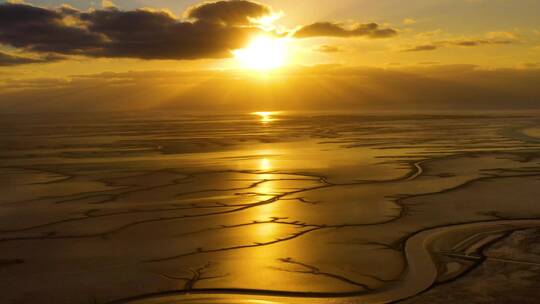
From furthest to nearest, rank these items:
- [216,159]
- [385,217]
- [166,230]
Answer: [216,159], [385,217], [166,230]

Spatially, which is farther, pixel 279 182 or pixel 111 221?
pixel 279 182

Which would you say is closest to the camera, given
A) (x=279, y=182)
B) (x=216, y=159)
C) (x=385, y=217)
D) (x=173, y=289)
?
(x=173, y=289)

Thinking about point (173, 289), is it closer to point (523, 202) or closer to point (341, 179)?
point (523, 202)

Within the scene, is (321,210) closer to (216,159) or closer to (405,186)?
(405,186)

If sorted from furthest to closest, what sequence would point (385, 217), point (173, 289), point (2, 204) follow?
point (2, 204)
point (385, 217)
point (173, 289)

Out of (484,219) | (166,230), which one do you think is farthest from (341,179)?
(166,230)

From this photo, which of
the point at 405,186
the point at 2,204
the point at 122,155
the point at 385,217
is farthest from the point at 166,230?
the point at 122,155
